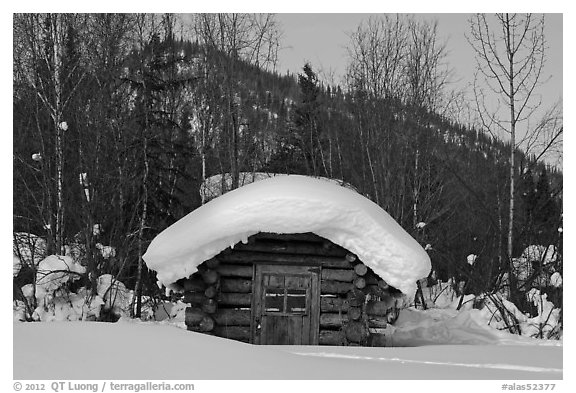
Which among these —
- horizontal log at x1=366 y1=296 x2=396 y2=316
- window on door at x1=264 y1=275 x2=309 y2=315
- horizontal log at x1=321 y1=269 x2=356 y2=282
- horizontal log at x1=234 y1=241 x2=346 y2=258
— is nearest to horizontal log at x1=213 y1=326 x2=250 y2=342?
window on door at x1=264 y1=275 x2=309 y2=315

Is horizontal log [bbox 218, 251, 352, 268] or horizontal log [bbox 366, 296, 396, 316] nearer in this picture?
horizontal log [bbox 366, 296, 396, 316]

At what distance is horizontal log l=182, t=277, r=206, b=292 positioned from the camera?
341 inches

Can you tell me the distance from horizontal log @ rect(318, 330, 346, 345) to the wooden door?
12cm

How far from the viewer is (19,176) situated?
47.8ft

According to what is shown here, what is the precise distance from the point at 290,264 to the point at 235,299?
45.6 inches

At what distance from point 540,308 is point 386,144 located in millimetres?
8430

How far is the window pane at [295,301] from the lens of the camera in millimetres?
9055

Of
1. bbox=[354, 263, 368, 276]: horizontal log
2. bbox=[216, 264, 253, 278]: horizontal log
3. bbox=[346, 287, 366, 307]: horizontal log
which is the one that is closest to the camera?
bbox=[354, 263, 368, 276]: horizontal log

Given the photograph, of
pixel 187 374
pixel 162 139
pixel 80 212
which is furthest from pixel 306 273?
pixel 162 139

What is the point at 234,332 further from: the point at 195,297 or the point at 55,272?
the point at 55,272

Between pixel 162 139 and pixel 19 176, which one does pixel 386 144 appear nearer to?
pixel 162 139

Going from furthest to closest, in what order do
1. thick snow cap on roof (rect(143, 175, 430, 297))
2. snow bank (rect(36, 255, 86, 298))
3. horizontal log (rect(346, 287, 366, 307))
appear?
1. snow bank (rect(36, 255, 86, 298))
2. horizontal log (rect(346, 287, 366, 307))
3. thick snow cap on roof (rect(143, 175, 430, 297))

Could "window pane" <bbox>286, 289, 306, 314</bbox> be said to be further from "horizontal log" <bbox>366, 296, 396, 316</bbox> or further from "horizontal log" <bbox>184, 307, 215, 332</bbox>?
"horizontal log" <bbox>184, 307, 215, 332</bbox>

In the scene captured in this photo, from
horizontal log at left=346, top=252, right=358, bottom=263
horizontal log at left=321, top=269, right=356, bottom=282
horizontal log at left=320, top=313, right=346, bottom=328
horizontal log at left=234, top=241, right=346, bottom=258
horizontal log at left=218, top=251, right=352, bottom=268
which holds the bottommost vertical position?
horizontal log at left=320, top=313, right=346, bottom=328
